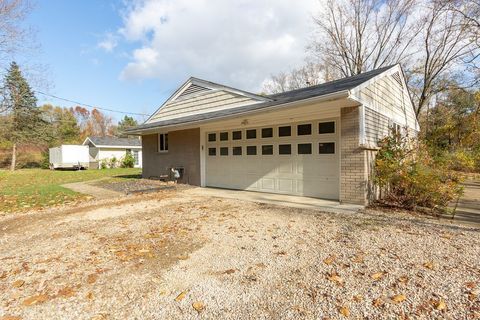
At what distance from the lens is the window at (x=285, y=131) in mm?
8133

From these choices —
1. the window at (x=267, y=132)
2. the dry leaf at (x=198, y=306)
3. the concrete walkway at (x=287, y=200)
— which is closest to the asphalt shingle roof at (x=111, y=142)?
the concrete walkway at (x=287, y=200)

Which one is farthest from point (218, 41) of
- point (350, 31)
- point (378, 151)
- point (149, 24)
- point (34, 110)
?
point (34, 110)

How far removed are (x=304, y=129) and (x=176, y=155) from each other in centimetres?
633

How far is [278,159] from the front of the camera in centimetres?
838

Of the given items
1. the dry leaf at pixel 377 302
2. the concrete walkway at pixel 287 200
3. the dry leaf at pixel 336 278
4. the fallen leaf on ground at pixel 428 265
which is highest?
the concrete walkway at pixel 287 200

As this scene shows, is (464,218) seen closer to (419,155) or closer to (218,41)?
(419,155)

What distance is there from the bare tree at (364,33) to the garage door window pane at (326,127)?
57.8 ft

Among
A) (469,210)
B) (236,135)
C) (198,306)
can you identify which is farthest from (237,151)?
(198,306)

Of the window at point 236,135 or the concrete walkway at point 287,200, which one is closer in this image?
the concrete walkway at point 287,200

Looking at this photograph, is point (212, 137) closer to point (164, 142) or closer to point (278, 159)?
point (164, 142)

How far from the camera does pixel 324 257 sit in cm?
335

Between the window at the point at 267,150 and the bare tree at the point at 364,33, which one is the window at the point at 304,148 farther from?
the bare tree at the point at 364,33

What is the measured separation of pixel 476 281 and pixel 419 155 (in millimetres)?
5078

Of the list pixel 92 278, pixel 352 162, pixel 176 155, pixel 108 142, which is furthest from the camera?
pixel 108 142
